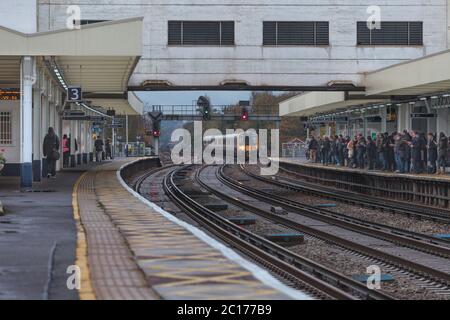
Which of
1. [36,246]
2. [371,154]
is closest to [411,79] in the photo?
[371,154]

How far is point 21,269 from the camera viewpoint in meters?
9.65

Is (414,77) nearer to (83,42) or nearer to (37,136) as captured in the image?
(83,42)

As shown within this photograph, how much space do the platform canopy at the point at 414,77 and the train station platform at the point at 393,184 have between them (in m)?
3.26

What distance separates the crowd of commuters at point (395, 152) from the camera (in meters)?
31.0

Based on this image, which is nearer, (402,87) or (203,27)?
(402,87)

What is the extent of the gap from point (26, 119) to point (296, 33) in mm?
15450

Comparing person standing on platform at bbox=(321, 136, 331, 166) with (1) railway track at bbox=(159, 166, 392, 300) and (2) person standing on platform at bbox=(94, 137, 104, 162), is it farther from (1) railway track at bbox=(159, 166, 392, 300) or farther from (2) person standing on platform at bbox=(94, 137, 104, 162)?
(1) railway track at bbox=(159, 166, 392, 300)

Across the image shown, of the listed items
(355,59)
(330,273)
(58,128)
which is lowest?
(330,273)

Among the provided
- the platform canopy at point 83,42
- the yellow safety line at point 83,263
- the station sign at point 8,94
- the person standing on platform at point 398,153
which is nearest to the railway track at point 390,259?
the yellow safety line at point 83,263

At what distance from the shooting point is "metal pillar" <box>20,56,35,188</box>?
2408 cm

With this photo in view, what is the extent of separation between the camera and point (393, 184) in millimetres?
32156

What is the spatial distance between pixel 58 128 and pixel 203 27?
29.3ft

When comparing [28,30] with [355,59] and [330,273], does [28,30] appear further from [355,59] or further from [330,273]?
[330,273]
